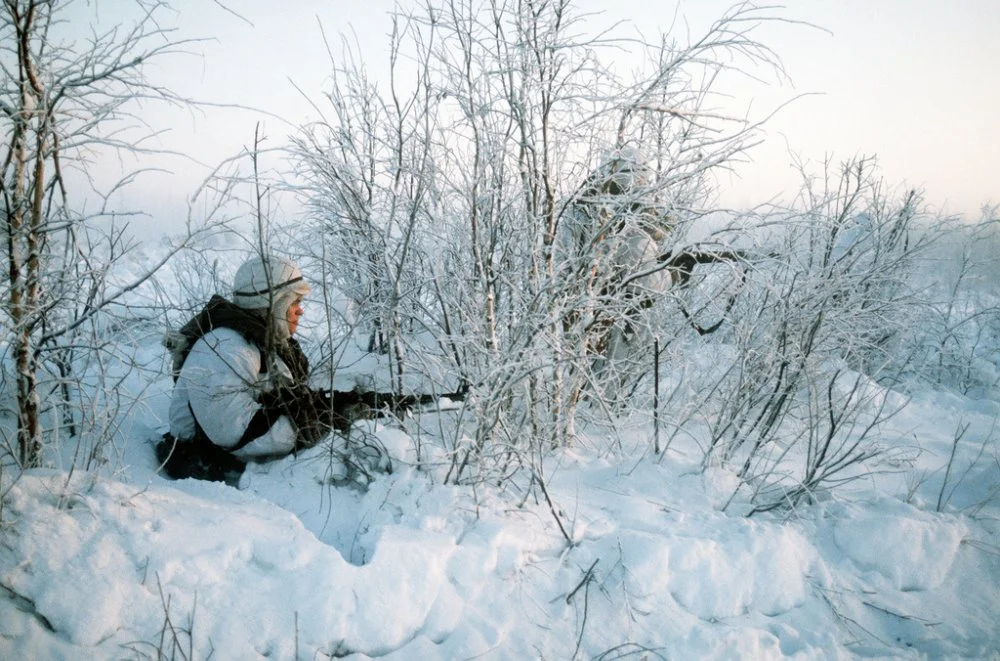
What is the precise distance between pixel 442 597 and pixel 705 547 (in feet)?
3.77

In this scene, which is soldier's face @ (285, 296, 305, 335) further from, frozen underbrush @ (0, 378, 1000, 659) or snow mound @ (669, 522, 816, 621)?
snow mound @ (669, 522, 816, 621)

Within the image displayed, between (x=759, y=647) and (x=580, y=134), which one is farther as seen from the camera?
(x=580, y=134)

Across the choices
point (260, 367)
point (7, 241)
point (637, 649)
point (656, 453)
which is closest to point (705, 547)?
point (637, 649)

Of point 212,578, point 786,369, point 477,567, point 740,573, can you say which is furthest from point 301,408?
point 786,369

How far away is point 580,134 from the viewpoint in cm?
237

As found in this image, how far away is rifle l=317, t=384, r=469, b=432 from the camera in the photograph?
2.45 metres

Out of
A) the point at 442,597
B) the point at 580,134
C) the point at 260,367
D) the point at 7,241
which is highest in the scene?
the point at 580,134

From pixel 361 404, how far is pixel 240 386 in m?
0.57

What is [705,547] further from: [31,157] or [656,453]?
[31,157]

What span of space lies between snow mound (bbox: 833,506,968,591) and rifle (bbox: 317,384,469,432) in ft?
6.63

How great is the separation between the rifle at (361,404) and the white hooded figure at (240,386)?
90 millimetres

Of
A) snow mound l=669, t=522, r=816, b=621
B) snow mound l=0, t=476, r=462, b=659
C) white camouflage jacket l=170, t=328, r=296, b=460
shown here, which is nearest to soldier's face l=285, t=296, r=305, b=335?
white camouflage jacket l=170, t=328, r=296, b=460

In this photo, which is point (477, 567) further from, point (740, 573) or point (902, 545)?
point (902, 545)

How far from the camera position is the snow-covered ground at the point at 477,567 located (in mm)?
1407
